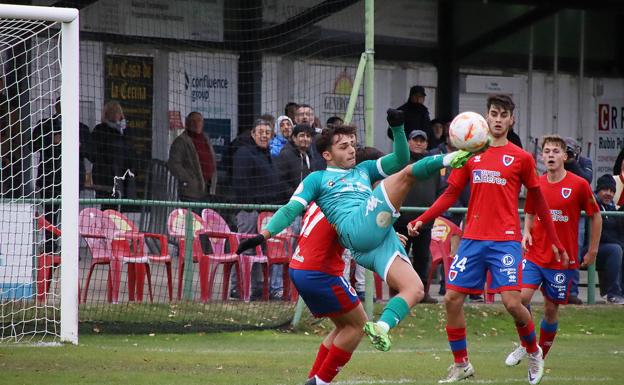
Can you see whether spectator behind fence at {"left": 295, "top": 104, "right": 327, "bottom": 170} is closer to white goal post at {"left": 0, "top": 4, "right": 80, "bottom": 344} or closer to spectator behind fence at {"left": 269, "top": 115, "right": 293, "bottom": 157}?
spectator behind fence at {"left": 269, "top": 115, "right": 293, "bottom": 157}

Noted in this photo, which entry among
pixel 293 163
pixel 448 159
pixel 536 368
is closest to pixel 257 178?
pixel 293 163

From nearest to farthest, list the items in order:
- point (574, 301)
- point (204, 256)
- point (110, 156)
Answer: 1. point (204, 256)
2. point (110, 156)
3. point (574, 301)

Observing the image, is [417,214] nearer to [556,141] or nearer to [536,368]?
[556,141]

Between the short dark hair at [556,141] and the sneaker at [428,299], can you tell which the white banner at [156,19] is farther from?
the short dark hair at [556,141]

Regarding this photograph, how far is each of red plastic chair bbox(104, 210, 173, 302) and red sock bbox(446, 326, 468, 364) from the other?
479 centimetres

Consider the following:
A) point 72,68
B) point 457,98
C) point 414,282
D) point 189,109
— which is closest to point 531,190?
point 414,282

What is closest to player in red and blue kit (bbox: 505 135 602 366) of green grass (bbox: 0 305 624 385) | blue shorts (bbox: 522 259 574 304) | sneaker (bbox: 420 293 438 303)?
blue shorts (bbox: 522 259 574 304)

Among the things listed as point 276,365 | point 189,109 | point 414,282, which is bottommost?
point 276,365

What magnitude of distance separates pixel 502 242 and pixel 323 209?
1845mm

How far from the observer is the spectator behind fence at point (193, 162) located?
16109 millimetres

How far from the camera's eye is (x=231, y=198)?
15.6m

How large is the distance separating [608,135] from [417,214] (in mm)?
10975

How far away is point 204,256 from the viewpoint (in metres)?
14.7

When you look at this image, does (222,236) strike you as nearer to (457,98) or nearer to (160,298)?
(160,298)
